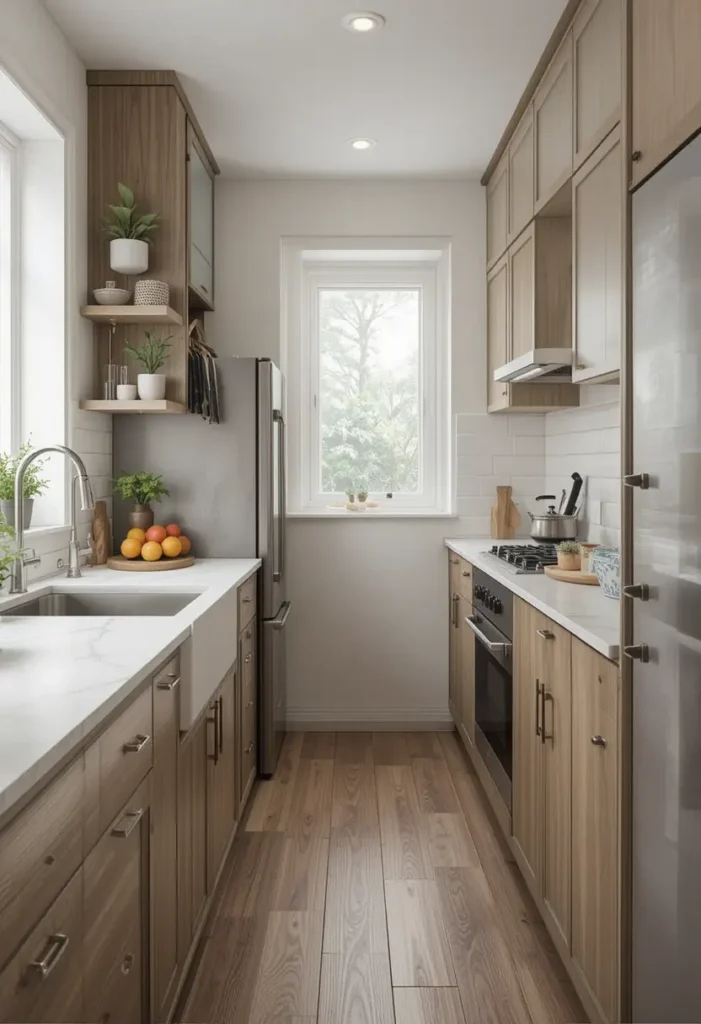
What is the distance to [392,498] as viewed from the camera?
4.32m

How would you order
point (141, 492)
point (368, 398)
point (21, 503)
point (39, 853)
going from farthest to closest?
point (368, 398) < point (141, 492) < point (21, 503) < point (39, 853)

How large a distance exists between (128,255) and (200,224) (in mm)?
720

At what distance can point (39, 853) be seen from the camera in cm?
103

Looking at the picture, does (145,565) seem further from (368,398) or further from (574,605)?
(368,398)

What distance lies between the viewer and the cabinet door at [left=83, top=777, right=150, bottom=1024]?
1.26 meters

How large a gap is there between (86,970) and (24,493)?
5.17ft

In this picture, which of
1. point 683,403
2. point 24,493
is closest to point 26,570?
point 24,493

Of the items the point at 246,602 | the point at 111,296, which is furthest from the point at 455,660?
the point at 111,296

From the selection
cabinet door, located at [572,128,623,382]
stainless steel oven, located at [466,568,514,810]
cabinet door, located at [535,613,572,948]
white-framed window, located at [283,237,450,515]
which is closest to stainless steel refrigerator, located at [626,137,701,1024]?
cabinet door, located at [535,613,572,948]

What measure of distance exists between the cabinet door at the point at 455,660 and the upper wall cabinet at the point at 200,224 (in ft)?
5.98

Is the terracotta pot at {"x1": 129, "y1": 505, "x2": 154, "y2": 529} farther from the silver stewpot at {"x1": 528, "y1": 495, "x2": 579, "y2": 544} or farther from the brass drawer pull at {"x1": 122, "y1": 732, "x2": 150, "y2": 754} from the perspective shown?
the brass drawer pull at {"x1": 122, "y1": 732, "x2": 150, "y2": 754}

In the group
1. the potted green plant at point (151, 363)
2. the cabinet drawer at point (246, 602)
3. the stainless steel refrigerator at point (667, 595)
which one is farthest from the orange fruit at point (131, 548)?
the stainless steel refrigerator at point (667, 595)

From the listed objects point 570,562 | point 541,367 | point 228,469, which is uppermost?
point 541,367

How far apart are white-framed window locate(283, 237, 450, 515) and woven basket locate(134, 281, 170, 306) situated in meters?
1.32
